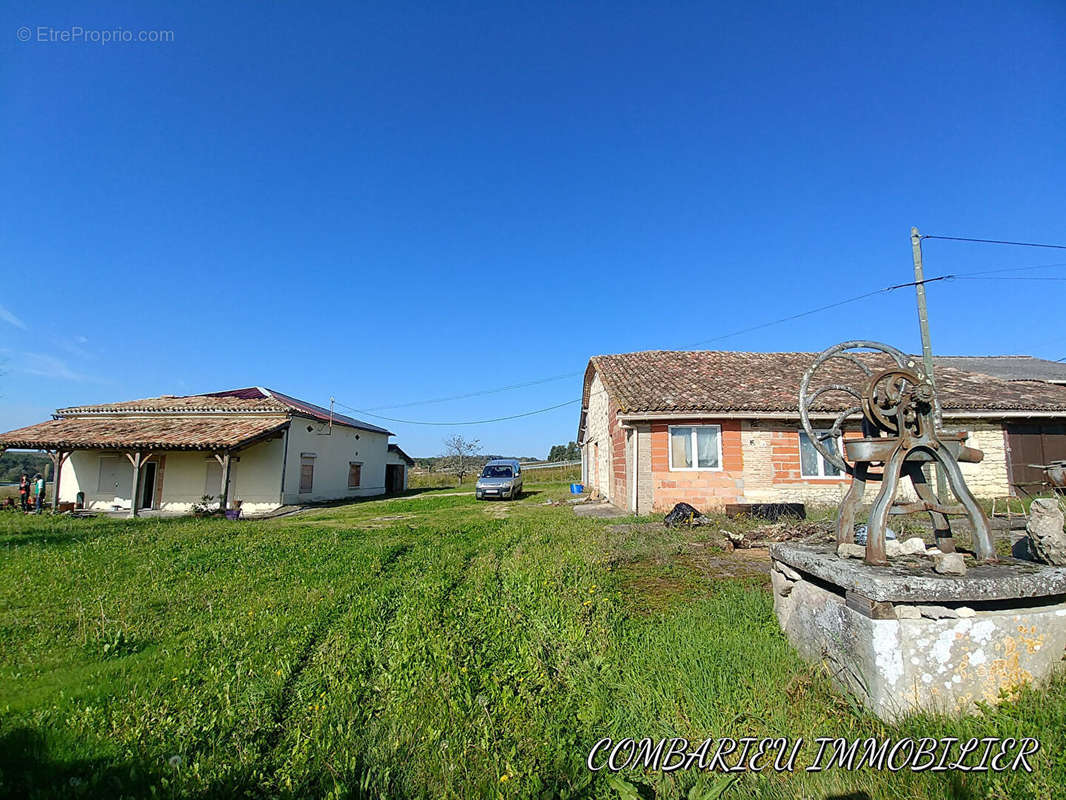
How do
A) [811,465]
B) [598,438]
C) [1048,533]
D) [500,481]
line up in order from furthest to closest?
1. [500,481]
2. [598,438]
3. [811,465]
4. [1048,533]

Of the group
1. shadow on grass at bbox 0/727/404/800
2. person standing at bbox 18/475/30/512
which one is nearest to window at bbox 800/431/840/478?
shadow on grass at bbox 0/727/404/800

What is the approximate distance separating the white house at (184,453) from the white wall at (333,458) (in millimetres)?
79

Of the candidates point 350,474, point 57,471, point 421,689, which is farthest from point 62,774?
point 350,474

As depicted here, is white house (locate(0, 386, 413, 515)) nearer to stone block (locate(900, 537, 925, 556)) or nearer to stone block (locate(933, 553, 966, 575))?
stone block (locate(900, 537, 925, 556))

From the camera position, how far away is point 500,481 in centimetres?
2173

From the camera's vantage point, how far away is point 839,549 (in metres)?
3.84

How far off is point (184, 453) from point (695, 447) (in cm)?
1933

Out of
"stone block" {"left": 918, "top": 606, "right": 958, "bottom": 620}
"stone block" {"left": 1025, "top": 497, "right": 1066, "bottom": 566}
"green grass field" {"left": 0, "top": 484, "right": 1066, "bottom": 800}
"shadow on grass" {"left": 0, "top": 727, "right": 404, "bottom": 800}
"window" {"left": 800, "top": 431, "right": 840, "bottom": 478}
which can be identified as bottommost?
"shadow on grass" {"left": 0, "top": 727, "right": 404, "bottom": 800}

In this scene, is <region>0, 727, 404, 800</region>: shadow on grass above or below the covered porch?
below

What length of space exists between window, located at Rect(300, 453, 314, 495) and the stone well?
21170mm

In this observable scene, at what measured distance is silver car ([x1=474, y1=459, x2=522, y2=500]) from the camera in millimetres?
21453

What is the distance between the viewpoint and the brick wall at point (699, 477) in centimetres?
1302

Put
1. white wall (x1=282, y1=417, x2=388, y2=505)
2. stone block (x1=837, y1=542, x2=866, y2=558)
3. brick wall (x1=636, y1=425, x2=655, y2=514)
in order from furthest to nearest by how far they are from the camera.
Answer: white wall (x1=282, y1=417, x2=388, y2=505) → brick wall (x1=636, y1=425, x2=655, y2=514) → stone block (x1=837, y1=542, x2=866, y2=558)

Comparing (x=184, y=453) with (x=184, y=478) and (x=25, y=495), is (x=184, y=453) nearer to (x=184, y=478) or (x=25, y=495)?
(x=184, y=478)
